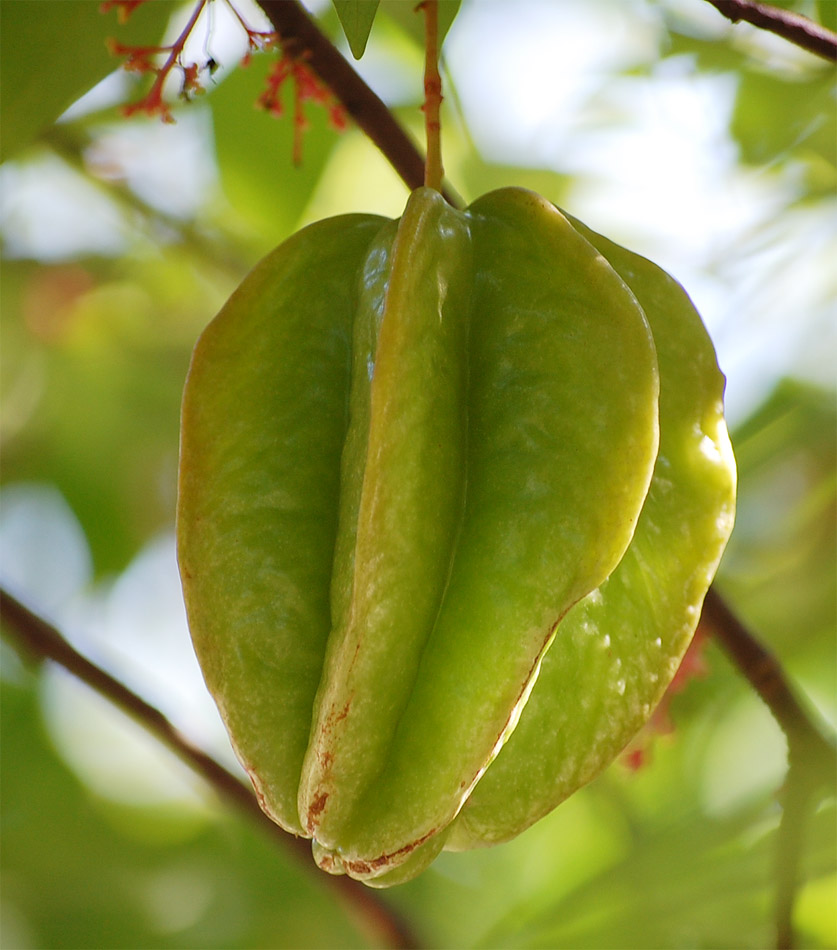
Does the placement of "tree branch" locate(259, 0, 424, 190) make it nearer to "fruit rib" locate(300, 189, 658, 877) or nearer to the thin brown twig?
the thin brown twig

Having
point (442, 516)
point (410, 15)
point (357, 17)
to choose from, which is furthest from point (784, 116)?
point (442, 516)

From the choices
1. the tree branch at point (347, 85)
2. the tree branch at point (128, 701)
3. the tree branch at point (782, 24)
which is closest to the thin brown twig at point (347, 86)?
the tree branch at point (347, 85)

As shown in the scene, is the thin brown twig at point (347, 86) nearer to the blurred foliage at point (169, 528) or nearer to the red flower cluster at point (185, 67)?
the red flower cluster at point (185, 67)

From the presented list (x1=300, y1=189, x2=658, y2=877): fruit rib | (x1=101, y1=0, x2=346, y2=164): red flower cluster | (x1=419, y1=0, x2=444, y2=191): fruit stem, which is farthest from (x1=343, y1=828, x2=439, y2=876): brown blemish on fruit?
(x1=101, y1=0, x2=346, y2=164): red flower cluster

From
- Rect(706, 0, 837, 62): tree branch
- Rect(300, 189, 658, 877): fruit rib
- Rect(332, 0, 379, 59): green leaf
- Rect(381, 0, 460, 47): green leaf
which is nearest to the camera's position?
Rect(300, 189, 658, 877): fruit rib

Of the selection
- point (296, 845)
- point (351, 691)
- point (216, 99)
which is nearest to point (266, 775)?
point (351, 691)

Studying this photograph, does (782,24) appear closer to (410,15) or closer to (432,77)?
(432,77)
